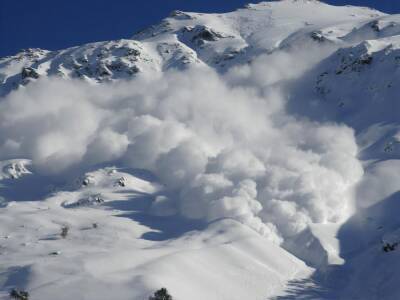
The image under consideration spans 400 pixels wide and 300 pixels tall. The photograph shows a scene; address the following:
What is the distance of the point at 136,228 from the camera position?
489 feet

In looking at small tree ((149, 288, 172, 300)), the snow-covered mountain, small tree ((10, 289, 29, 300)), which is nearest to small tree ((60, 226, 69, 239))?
the snow-covered mountain

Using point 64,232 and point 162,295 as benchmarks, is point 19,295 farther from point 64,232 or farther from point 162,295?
point 64,232

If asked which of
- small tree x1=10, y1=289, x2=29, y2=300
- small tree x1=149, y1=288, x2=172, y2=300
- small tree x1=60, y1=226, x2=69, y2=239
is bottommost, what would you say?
small tree x1=149, y1=288, x2=172, y2=300

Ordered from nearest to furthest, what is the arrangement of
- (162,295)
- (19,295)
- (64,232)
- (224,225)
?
(162,295)
(19,295)
(64,232)
(224,225)

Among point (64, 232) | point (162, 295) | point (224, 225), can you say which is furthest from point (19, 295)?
point (224, 225)

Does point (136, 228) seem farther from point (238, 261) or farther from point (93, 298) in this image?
point (93, 298)

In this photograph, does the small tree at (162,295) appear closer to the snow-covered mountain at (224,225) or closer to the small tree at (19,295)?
the snow-covered mountain at (224,225)

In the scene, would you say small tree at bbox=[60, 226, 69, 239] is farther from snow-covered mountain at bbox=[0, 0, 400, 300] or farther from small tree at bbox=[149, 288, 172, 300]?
small tree at bbox=[149, 288, 172, 300]

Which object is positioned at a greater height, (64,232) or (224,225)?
(224,225)

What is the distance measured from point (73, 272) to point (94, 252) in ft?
56.9

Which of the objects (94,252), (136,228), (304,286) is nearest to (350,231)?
(304,286)

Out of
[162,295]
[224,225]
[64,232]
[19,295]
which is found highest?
[224,225]

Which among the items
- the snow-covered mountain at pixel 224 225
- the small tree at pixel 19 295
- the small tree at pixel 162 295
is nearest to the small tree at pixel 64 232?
the snow-covered mountain at pixel 224 225

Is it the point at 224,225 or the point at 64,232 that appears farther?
the point at 224,225
